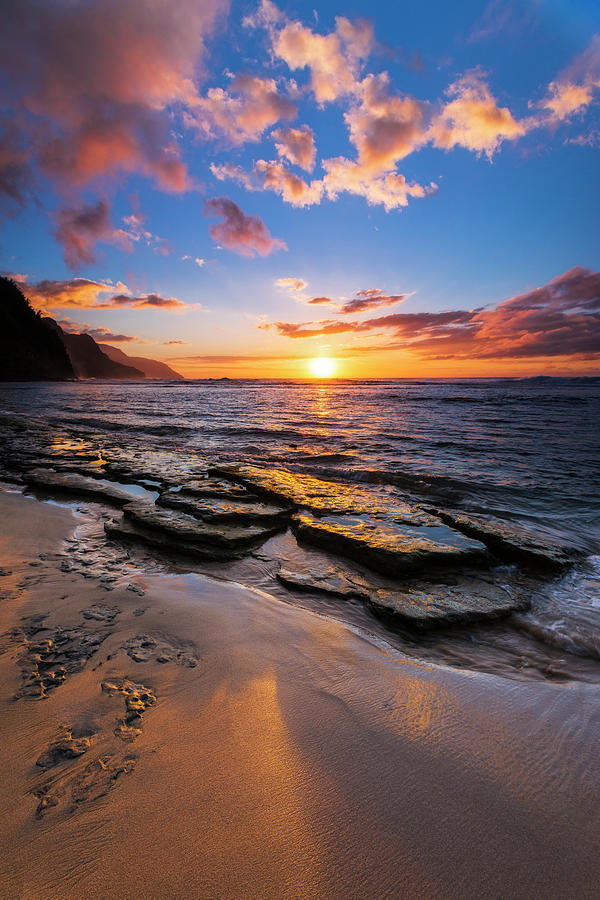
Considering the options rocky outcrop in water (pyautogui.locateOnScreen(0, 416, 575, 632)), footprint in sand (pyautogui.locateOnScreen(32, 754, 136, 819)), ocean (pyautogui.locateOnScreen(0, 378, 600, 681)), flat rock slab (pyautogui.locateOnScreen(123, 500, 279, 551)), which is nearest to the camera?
footprint in sand (pyautogui.locateOnScreen(32, 754, 136, 819))

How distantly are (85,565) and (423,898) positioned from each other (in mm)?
3239

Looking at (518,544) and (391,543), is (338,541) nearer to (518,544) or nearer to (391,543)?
(391,543)

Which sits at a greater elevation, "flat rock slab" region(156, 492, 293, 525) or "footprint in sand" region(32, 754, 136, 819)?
"footprint in sand" region(32, 754, 136, 819)

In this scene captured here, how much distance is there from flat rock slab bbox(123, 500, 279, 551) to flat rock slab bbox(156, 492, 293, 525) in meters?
0.12

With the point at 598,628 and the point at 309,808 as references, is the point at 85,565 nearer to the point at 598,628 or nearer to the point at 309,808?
the point at 309,808

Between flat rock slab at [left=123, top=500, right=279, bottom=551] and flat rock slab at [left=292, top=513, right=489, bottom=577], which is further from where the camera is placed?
flat rock slab at [left=123, top=500, right=279, bottom=551]

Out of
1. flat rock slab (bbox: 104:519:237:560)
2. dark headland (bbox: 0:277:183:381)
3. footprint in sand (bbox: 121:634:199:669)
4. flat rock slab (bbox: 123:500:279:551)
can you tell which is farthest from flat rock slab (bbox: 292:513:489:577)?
dark headland (bbox: 0:277:183:381)

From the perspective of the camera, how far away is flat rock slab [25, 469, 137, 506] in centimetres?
532

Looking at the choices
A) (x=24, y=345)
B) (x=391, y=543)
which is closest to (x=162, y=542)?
(x=391, y=543)

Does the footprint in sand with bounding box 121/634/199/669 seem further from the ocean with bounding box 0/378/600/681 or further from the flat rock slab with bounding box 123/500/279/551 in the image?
the flat rock slab with bounding box 123/500/279/551

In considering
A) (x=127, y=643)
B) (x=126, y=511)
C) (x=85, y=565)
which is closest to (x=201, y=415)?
(x=126, y=511)

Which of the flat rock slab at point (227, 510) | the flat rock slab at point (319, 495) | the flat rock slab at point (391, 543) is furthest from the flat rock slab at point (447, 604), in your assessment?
the flat rock slab at point (227, 510)

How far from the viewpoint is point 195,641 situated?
2.29 metres

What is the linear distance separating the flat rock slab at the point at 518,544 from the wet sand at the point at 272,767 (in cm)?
196
